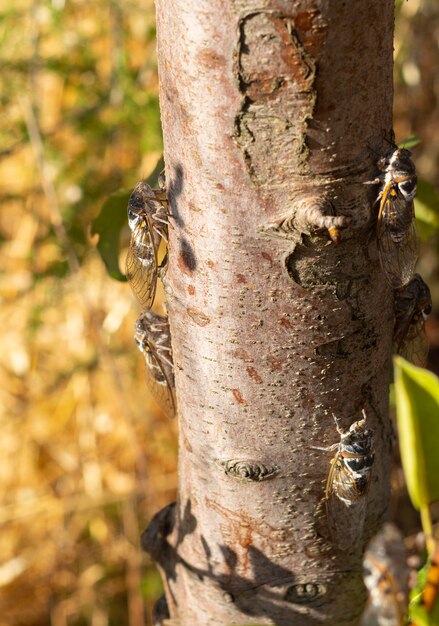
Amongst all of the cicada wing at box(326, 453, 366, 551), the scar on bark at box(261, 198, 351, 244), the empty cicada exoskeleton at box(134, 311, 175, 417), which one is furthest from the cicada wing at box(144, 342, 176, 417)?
the scar on bark at box(261, 198, 351, 244)

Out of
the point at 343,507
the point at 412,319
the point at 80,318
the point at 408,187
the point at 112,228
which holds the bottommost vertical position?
the point at 80,318

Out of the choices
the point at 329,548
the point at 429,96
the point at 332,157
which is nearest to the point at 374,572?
the point at 329,548

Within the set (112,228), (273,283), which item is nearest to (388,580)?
(273,283)

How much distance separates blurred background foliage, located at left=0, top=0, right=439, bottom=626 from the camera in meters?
2.46

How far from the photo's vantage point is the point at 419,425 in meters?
0.71

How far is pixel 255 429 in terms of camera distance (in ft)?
2.84

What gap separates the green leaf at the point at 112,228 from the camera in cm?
112

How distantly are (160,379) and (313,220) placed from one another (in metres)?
0.58

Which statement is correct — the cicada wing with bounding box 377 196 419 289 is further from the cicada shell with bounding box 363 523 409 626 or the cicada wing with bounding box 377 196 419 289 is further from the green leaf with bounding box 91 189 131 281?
the green leaf with bounding box 91 189 131 281

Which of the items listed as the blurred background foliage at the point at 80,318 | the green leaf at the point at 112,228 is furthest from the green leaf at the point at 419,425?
the blurred background foliage at the point at 80,318

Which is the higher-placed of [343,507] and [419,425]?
[419,425]

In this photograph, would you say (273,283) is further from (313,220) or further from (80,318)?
(80,318)

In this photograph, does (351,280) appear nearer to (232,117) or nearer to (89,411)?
(232,117)

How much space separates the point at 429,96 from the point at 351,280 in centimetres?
269
